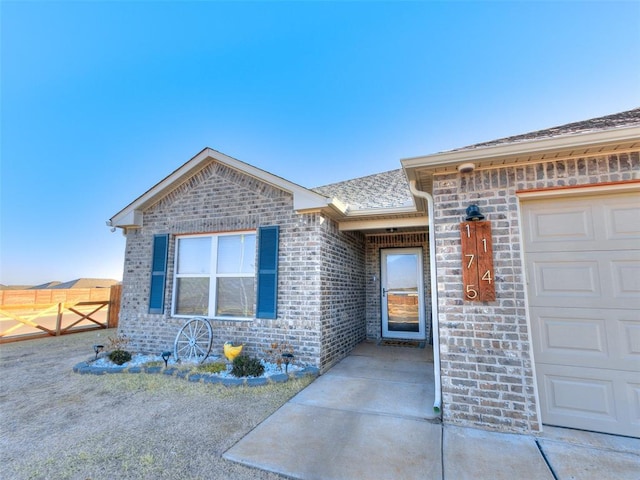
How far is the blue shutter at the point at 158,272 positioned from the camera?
6133 millimetres

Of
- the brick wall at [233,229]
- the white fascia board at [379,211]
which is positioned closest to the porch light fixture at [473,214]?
the white fascia board at [379,211]

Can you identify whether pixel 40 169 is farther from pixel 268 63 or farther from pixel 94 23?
pixel 268 63

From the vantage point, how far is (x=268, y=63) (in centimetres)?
953

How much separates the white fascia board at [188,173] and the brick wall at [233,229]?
0.52 ft

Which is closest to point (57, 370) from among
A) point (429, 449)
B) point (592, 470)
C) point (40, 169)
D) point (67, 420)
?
point (67, 420)

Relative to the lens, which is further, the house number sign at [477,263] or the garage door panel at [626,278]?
the house number sign at [477,263]

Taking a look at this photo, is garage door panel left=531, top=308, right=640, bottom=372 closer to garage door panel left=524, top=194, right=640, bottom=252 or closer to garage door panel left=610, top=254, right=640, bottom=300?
garage door panel left=610, top=254, right=640, bottom=300

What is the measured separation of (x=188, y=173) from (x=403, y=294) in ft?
19.4

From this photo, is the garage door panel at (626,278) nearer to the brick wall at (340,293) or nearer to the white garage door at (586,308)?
the white garage door at (586,308)

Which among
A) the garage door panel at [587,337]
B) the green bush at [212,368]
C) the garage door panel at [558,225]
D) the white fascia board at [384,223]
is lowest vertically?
the green bush at [212,368]

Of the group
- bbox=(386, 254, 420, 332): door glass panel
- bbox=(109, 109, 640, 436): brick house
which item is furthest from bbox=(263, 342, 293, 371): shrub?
bbox=(386, 254, 420, 332): door glass panel

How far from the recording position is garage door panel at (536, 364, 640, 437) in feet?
9.16

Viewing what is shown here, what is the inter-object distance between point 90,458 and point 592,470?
422cm

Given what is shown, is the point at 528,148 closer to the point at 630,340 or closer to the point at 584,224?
the point at 584,224
